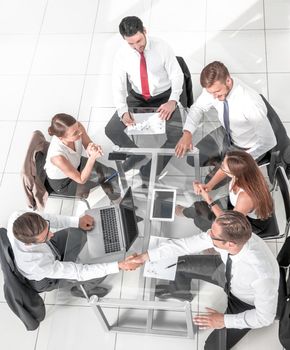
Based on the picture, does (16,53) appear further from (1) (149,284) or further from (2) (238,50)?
(1) (149,284)

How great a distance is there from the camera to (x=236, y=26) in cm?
488

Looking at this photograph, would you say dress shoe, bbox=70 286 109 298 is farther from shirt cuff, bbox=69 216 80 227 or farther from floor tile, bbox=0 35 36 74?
floor tile, bbox=0 35 36 74

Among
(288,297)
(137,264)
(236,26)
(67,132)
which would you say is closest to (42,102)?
(67,132)

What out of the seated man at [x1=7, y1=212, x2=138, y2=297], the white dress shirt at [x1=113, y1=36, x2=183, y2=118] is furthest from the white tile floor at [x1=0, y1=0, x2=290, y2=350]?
the seated man at [x1=7, y1=212, x2=138, y2=297]

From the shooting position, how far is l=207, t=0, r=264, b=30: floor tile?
4.87 m

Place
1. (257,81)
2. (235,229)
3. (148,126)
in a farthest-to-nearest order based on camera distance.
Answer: (257,81)
(148,126)
(235,229)

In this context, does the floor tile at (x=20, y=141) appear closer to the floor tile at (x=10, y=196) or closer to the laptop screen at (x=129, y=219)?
the floor tile at (x=10, y=196)

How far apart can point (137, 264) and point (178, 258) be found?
0.25 meters

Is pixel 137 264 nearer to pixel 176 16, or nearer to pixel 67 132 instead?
pixel 67 132

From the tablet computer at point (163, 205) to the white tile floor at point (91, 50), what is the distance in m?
1.30

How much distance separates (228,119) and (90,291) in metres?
1.52

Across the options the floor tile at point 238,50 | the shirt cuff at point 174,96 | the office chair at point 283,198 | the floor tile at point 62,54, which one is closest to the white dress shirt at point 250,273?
the office chair at point 283,198

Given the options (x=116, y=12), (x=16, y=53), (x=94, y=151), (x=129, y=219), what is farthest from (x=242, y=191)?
(x=16, y=53)

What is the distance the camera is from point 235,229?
231 centimetres
